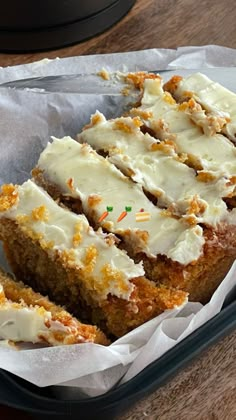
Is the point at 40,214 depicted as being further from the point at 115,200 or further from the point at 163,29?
the point at 163,29

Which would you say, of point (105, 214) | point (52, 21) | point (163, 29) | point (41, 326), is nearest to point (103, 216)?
point (105, 214)

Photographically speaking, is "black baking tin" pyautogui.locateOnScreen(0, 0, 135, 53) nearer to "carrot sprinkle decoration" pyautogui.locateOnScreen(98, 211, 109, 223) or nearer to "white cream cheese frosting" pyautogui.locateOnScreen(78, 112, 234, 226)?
"white cream cheese frosting" pyautogui.locateOnScreen(78, 112, 234, 226)

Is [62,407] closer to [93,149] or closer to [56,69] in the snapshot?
[93,149]

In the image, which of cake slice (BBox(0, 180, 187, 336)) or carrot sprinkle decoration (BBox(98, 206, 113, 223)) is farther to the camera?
carrot sprinkle decoration (BBox(98, 206, 113, 223))

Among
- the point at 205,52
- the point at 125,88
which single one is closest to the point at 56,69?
the point at 125,88

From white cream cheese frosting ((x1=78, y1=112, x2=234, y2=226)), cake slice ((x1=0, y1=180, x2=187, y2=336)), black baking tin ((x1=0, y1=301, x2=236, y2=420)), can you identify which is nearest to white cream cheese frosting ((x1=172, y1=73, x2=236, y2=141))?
white cream cheese frosting ((x1=78, y1=112, x2=234, y2=226))

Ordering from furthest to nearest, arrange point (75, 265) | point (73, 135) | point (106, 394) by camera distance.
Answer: point (73, 135) → point (75, 265) → point (106, 394)

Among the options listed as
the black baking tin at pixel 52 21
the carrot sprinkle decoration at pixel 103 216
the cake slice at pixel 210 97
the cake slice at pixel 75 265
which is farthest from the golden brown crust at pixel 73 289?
the black baking tin at pixel 52 21
